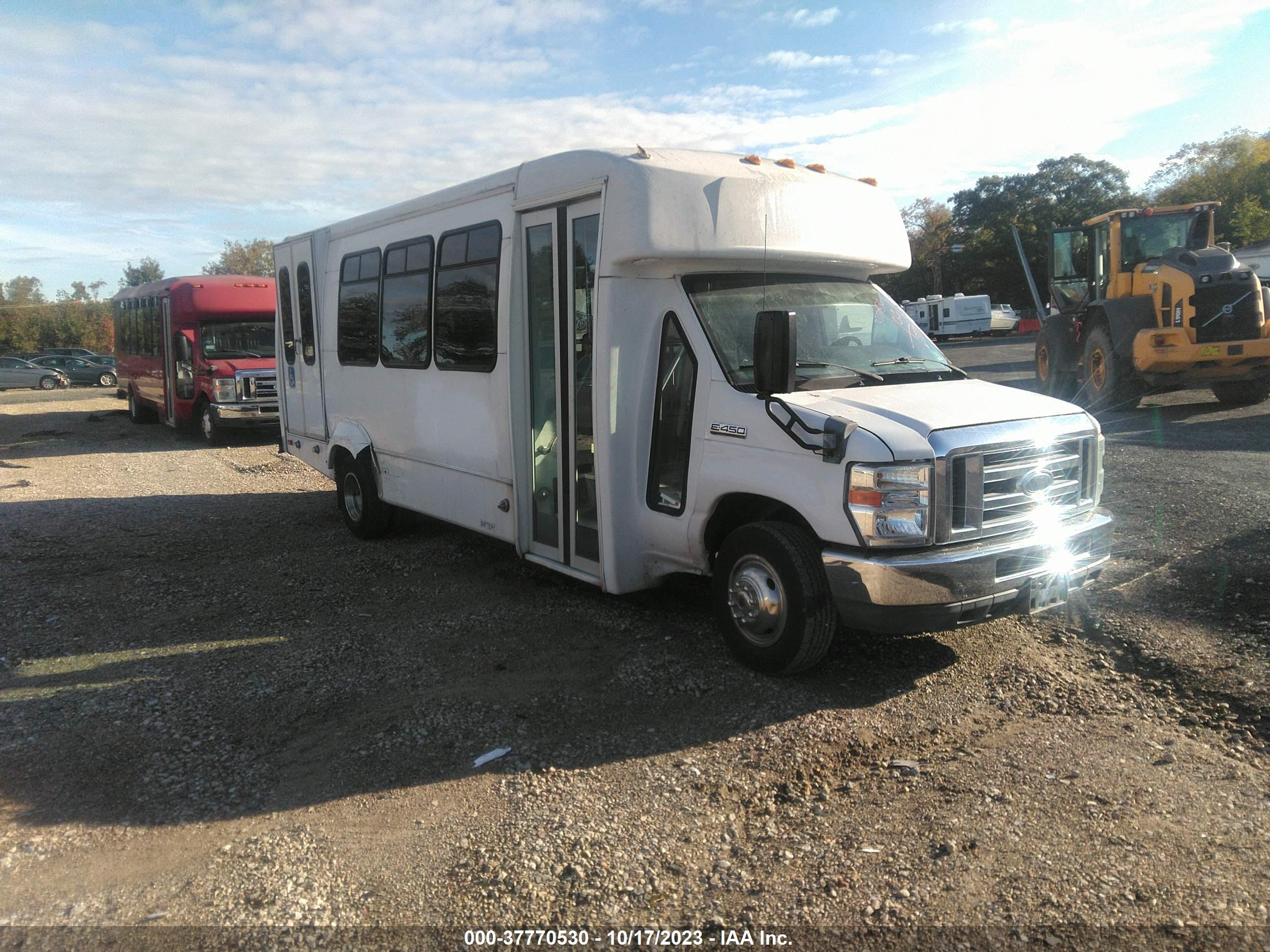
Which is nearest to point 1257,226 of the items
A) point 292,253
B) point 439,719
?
point 292,253

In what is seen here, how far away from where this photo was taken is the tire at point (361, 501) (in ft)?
28.6

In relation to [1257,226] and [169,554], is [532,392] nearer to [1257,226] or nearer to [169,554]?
[169,554]

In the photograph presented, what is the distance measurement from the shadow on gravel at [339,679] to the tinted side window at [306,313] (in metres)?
2.54

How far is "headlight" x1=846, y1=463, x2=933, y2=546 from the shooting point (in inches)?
174

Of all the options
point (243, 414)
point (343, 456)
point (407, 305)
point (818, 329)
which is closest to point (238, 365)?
point (243, 414)

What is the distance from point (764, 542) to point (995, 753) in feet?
4.84

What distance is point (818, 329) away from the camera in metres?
5.59

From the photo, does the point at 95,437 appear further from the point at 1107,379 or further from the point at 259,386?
the point at 1107,379

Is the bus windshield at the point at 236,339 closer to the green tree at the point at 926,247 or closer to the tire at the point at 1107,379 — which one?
the tire at the point at 1107,379

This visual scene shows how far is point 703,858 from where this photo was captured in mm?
3555

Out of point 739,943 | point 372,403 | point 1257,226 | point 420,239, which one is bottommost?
point 739,943

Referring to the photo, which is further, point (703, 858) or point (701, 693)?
point (701, 693)

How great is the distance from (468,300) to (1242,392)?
43.2 ft

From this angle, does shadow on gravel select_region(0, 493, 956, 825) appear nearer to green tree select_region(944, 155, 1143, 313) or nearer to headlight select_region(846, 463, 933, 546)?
headlight select_region(846, 463, 933, 546)
